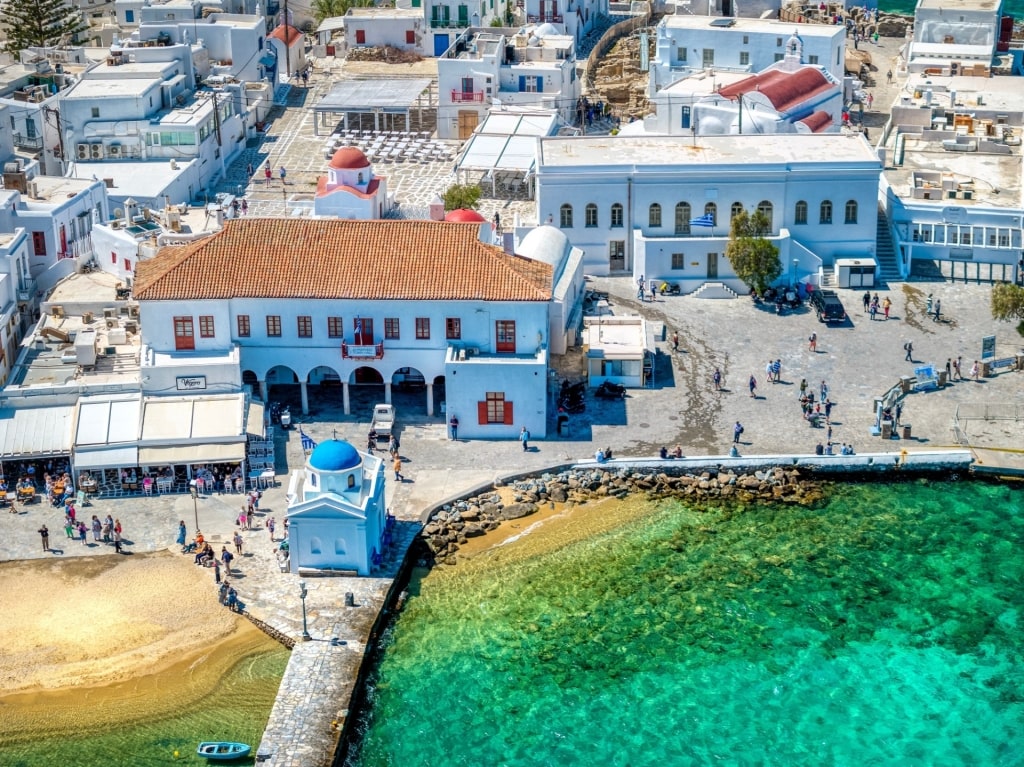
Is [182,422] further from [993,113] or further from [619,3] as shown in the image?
[619,3]

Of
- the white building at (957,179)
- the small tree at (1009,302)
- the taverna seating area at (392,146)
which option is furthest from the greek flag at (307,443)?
the taverna seating area at (392,146)

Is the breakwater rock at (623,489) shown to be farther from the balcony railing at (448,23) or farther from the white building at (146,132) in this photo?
the balcony railing at (448,23)

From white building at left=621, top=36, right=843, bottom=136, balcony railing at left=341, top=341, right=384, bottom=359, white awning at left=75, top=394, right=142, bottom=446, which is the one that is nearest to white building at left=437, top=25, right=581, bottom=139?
white building at left=621, top=36, right=843, bottom=136

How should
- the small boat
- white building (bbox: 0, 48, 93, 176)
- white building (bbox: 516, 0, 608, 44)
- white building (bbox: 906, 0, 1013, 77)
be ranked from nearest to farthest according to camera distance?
the small boat, white building (bbox: 0, 48, 93, 176), white building (bbox: 906, 0, 1013, 77), white building (bbox: 516, 0, 608, 44)

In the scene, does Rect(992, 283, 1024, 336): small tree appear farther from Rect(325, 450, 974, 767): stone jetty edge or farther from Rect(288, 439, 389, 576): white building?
Rect(288, 439, 389, 576): white building

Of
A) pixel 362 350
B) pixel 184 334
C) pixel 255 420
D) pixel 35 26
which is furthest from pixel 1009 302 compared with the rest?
pixel 35 26

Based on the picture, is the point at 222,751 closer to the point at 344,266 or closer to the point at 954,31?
the point at 344,266
